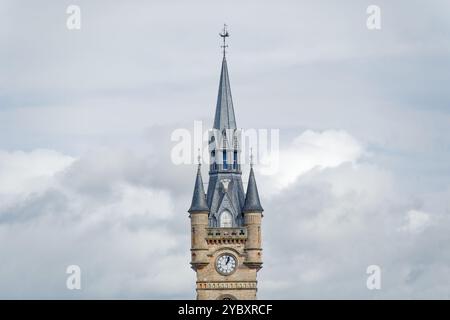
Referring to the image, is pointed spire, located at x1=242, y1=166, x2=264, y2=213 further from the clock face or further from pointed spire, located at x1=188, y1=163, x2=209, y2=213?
the clock face

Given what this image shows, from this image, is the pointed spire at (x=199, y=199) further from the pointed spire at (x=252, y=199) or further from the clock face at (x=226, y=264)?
the clock face at (x=226, y=264)

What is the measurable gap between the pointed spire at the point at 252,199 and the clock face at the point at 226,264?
14.4ft

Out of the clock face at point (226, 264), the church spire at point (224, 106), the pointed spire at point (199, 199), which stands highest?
the church spire at point (224, 106)

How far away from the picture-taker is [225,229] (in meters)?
163

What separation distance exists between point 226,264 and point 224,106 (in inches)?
556

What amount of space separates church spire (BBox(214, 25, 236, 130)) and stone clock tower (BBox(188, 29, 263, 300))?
1.13m

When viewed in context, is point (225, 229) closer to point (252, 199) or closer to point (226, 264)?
point (226, 264)

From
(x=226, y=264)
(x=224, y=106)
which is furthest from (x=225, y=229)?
(x=224, y=106)

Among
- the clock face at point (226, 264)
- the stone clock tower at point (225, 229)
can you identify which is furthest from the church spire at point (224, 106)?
the clock face at point (226, 264)

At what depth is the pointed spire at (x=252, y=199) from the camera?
533ft
